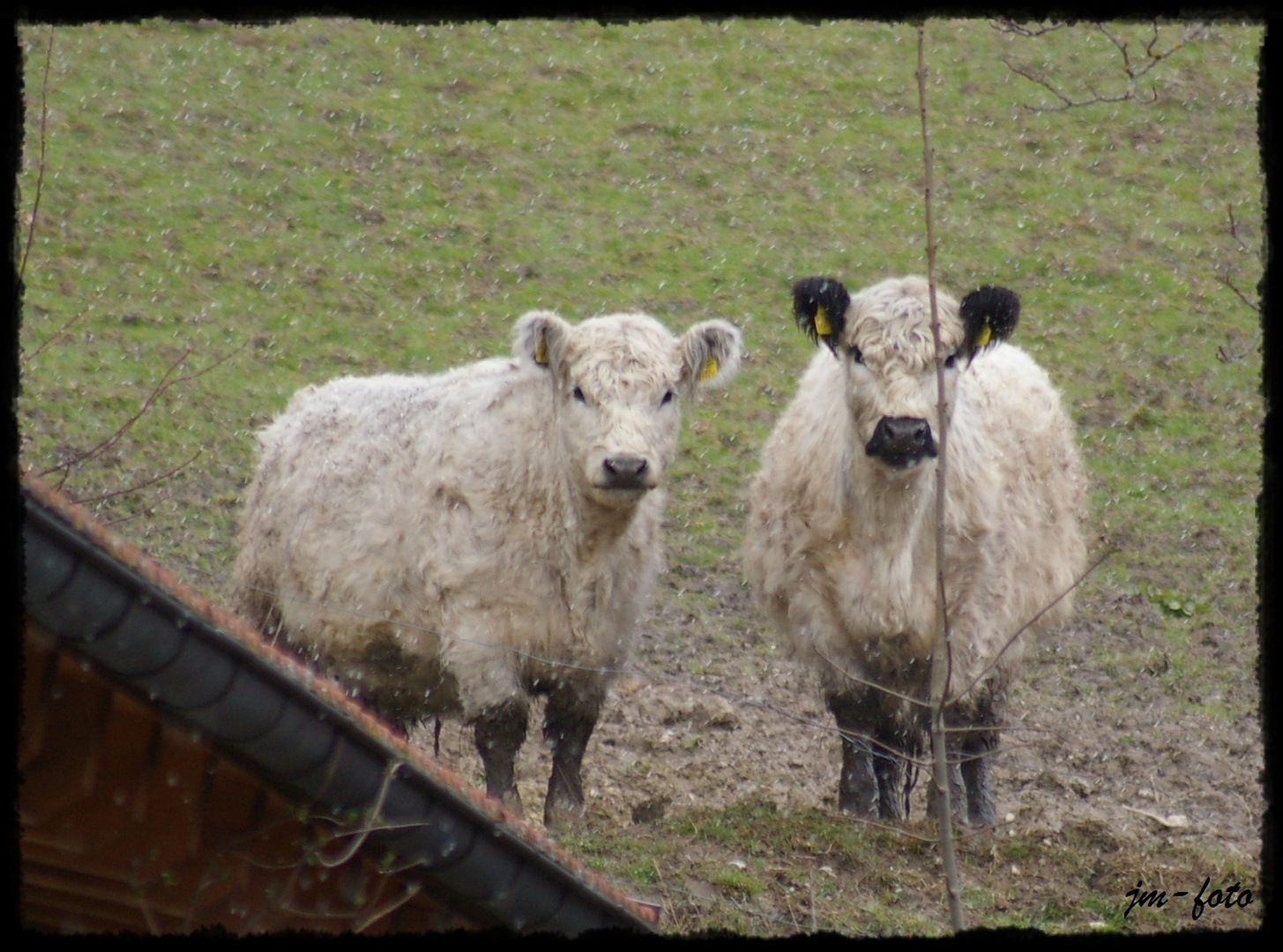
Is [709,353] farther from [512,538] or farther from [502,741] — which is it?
[502,741]

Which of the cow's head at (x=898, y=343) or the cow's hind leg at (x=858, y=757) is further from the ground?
the cow's head at (x=898, y=343)

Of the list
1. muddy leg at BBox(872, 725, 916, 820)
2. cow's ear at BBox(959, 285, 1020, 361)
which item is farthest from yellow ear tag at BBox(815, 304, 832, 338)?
muddy leg at BBox(872, 725, 916, 820)

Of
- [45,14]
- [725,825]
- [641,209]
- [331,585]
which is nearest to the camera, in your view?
[725,825]

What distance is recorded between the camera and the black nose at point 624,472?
7070 mm

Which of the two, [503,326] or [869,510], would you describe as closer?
[869,510]

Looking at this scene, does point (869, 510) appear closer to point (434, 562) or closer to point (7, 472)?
point (434, 562)

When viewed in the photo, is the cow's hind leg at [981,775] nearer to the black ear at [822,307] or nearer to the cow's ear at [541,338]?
the black ear at [822,307]

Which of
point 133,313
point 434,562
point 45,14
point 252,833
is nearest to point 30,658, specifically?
point 252,833

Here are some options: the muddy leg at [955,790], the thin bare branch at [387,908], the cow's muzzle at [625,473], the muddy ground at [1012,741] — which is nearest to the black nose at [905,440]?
the cow's muzzle at [625,473]

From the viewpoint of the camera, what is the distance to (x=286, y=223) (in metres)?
18.0

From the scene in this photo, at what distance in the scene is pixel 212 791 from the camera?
10.2ft

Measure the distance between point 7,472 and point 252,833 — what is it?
93cm

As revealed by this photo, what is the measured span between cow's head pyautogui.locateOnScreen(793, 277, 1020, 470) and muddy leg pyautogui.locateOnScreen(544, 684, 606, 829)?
194 centimetres

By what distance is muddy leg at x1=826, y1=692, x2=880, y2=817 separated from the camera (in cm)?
802
